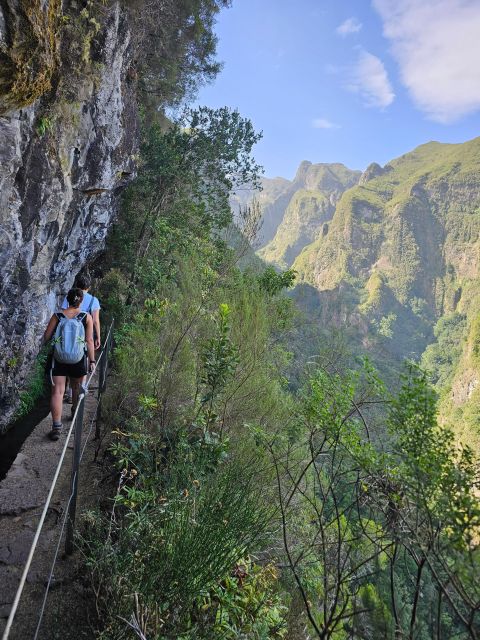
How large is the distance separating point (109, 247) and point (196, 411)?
22.0 ft

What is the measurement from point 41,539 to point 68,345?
1.51 metres

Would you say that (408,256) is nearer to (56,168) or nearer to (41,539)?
(56,168)

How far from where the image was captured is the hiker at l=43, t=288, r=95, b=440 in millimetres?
3434

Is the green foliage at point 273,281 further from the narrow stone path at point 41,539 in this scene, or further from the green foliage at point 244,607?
the green foliage at point 244,607

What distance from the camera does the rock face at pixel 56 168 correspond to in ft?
15.2

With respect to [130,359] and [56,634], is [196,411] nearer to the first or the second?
[130,359]

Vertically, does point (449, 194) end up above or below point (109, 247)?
above

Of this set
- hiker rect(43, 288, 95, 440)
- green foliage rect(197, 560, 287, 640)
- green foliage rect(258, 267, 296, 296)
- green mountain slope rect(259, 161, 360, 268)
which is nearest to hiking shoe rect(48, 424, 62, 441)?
hiker rect(43, 288, 95, 440)

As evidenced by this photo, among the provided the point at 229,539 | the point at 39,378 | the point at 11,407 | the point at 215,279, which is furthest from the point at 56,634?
the point at 39,378

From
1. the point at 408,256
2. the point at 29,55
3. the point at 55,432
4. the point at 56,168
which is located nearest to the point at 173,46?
the point at 56,168

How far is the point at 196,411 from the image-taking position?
4.02m

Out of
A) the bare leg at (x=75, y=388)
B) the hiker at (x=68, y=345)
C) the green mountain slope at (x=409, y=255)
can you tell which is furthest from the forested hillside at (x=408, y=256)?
the hiker at (x=68, y=345)

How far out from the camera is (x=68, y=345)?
11.3 ft

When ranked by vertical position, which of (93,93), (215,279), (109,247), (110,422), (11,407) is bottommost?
(11,407)
